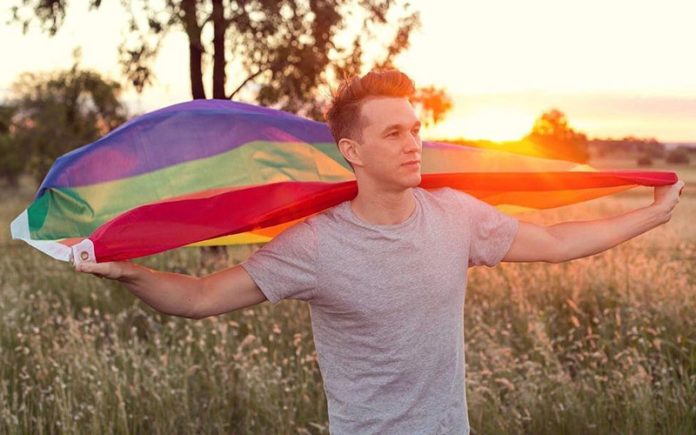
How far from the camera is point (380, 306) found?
132 inches

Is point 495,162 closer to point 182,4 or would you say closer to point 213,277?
point 213,277

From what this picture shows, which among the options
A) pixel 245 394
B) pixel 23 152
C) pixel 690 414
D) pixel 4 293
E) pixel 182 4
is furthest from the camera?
pixel 23 152

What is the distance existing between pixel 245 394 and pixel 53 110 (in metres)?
27.0

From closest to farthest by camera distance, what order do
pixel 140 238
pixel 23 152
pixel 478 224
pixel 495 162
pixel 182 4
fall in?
pixel 140 238 → pixel 478 224 → pixel 495 162 → pixel 182 4 → pixel 23 152

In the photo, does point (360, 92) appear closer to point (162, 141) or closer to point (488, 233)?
point (488, 233)

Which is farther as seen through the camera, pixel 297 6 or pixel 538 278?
pixel 297 6

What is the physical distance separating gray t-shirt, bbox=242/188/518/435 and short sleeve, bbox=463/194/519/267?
4.5 inches

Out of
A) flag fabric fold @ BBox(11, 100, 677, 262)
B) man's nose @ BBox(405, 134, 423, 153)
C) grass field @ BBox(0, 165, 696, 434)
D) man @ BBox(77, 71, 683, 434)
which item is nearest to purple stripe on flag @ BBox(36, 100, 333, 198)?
flag fabric fold @ BBox(11, 100, 677, 262)

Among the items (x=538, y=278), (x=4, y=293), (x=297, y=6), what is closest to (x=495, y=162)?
(x=538, y=278)

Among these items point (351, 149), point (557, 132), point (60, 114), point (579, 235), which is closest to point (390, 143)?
point (351, 149)

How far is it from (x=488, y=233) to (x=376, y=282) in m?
0.59

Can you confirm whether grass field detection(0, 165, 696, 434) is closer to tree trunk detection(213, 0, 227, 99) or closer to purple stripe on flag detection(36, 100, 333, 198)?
purple stripe on flag detection(36, 100, 333, 198)

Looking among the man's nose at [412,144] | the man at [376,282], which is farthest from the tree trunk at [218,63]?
the man's nose at [412,144]

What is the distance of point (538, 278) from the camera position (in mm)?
9227
